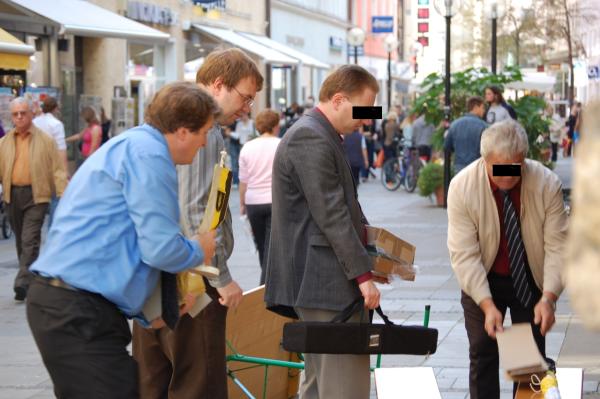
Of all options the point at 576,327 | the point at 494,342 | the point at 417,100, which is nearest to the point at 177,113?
the point at 494,342

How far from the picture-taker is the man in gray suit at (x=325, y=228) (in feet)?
15.3

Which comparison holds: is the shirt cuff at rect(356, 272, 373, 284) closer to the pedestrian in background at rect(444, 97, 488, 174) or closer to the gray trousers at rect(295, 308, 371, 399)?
the gray trousers at rect(295, 308, 371, 399)

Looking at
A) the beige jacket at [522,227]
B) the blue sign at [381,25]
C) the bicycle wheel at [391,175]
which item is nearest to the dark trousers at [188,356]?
the beige jacket at [522,227]

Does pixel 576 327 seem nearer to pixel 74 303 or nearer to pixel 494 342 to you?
pixel 494 342

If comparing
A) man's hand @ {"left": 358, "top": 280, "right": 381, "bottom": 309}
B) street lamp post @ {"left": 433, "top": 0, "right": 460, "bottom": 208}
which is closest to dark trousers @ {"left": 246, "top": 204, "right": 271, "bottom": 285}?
man's hand @ {"left": 358, "top": 280, "right": 381, "bottom": 309}

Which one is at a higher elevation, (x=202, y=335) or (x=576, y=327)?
(x=202, y=335)

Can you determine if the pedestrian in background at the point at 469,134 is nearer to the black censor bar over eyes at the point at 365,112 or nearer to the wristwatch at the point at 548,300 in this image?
the wristwatch at the point at 548,300

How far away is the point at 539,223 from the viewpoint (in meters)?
4.97

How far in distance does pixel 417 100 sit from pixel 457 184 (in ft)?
58.0

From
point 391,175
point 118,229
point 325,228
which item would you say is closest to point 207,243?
point 118,229

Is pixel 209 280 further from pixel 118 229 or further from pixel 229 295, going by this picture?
pixel 118 229

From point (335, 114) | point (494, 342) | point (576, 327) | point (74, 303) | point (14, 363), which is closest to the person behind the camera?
point (74, 303)

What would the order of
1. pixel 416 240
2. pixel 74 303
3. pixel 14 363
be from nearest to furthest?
pixel 74 303, pixel 14 363, pixel 416 240

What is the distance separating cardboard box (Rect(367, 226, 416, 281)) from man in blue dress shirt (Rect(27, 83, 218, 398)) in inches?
49.1
